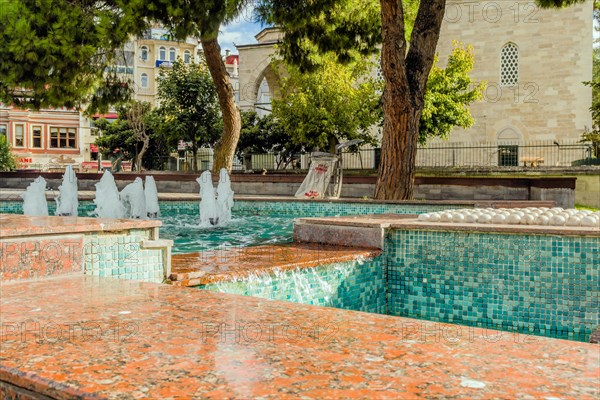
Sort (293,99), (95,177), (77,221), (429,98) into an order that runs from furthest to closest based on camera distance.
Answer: (293,99) < (429,98) < (95,177) < (77,221)

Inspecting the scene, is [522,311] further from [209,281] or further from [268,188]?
[268,188]

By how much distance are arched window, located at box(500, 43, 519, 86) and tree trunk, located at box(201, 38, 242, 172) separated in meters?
16.1

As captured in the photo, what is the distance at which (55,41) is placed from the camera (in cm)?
1264

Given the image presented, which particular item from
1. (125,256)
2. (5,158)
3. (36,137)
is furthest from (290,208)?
(36,137)

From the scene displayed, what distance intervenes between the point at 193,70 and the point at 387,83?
1608 centimetres

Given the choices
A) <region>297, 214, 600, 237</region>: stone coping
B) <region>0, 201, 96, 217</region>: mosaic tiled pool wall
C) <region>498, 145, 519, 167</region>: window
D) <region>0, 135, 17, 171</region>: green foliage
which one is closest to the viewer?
<region>297, 214, 600, 237</region>: stone coping

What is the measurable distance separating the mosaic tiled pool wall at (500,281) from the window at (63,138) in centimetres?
4704

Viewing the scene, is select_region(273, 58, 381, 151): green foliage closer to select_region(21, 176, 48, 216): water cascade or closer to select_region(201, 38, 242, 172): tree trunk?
select_region(201, 38, 242, 172): tree trunk

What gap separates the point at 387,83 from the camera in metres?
10.3

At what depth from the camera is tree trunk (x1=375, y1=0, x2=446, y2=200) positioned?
1019 centimetres

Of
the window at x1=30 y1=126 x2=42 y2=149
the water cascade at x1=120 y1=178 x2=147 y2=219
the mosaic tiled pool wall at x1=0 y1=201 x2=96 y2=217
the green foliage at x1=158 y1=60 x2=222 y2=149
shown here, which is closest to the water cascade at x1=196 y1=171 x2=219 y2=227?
the water cascade at x1=120 y1=178 x2=147 y2=219

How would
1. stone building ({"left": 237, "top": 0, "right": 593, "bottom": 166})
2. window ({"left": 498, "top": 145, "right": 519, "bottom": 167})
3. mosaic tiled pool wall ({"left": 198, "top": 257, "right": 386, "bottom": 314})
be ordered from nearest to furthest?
mosaic tiled pool wall ({"left": 198, "top": 257, "right": 386, "bottom": 314}) < stone building ({"left": 237, "top": 0, "right": 593, "bottom": 166}) < window ({"left": 498, "top": 145, "right": 519, "bottom": 167})

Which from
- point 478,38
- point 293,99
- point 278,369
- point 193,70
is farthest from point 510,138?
point 278,369

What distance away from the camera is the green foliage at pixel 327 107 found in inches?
843
